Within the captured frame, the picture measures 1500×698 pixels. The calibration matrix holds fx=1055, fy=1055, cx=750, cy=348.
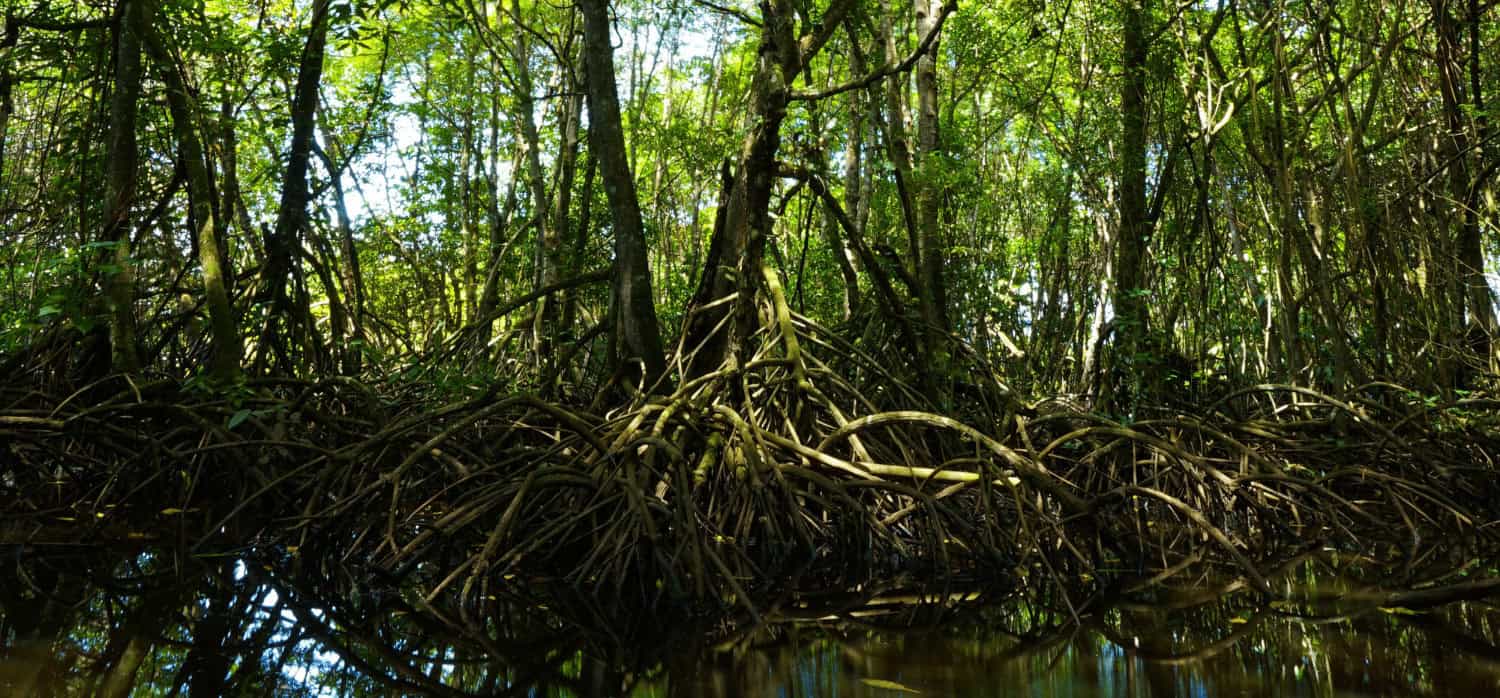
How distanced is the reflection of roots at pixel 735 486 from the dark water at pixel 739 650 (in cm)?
28

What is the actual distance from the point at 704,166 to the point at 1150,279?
3.71 metres

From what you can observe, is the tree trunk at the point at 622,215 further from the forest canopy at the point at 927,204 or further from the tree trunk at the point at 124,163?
the tree trunk at the point at 124,163

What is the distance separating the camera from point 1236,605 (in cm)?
336

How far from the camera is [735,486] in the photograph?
3.99m

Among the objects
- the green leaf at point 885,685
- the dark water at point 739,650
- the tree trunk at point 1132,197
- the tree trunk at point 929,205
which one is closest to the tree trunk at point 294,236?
the dark water at point 739,650

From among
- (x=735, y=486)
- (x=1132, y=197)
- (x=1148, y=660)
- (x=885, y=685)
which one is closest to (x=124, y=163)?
(x=735, y=486)

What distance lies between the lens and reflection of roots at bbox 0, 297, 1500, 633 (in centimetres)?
371

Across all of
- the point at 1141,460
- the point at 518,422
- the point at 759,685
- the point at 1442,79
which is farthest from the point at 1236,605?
the point at 1442,79

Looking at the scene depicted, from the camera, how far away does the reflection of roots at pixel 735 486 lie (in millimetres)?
3713

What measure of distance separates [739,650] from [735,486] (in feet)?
3.96

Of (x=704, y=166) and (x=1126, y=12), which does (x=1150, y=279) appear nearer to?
(x=1126, y=12)

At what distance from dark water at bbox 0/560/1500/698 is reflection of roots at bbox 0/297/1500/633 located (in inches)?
11.1

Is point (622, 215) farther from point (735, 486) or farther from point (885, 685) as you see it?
point (885, 685)

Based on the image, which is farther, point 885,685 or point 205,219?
point 205,219
